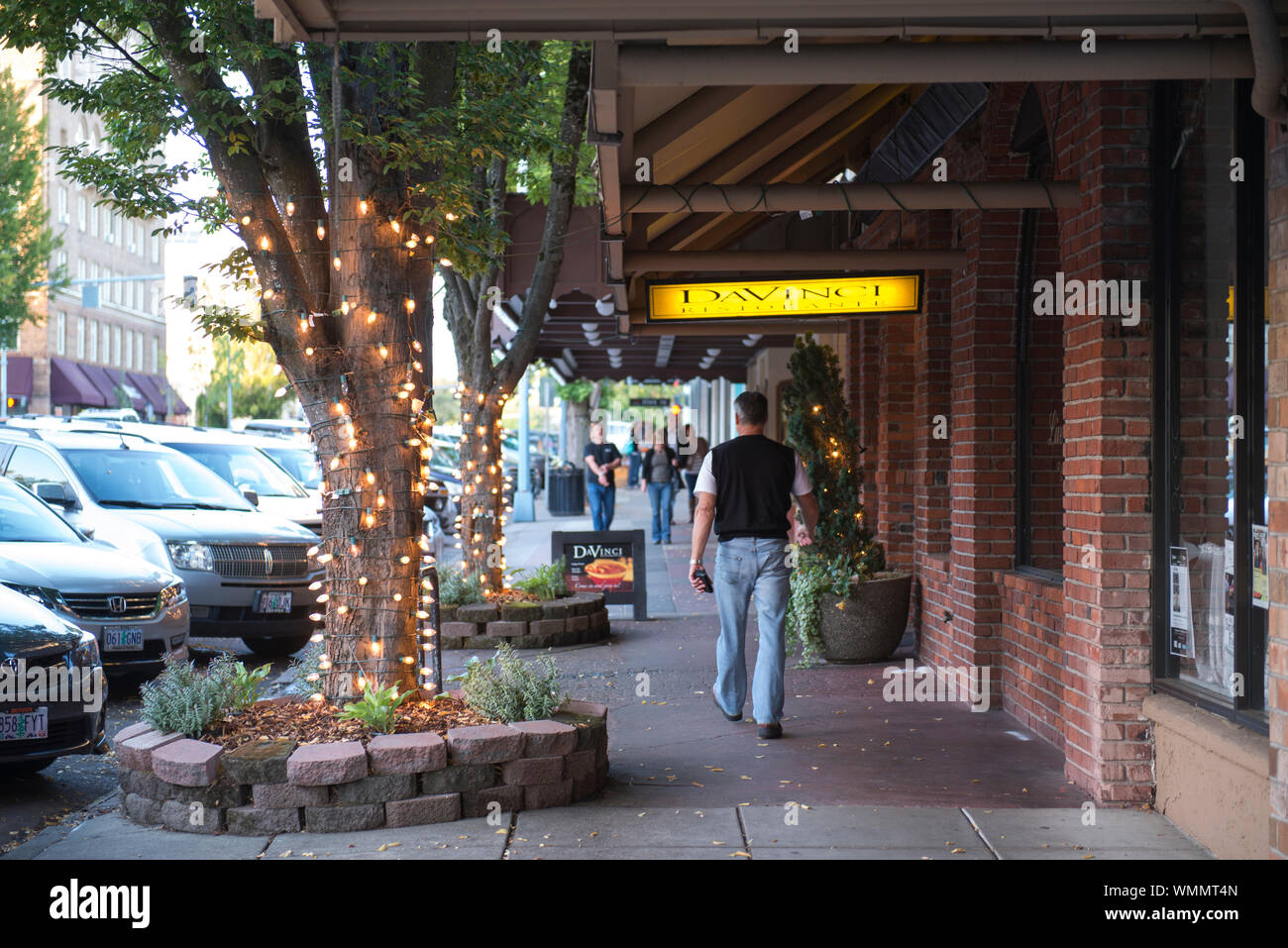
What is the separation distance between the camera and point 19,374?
146 feet

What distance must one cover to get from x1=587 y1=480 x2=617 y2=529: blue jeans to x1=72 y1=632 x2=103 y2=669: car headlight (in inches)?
519

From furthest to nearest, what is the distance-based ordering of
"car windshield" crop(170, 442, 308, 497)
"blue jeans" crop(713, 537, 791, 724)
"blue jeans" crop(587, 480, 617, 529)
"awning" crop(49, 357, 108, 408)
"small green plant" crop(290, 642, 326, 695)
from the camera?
"awning" crop(49, 357, 108, 408), "blue jeans" crop(587, 480, 617, 529), "car windshield" crop(170, 442, 308, 497), "blue jeans" crop(713, 537, 791, 724), "small green plant" crop(290, 642, 326, 695)

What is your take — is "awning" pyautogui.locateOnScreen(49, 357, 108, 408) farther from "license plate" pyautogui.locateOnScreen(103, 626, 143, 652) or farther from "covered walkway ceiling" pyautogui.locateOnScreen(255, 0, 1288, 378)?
"covered walkway ceiling" pyautogui.locateOnScreen(255, 0, 1288, 378)

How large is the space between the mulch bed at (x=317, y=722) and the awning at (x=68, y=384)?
45.3 meters

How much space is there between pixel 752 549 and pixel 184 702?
10.6 ft

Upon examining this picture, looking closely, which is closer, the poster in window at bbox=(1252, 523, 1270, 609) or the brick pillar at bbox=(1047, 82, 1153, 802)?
the poster in window at bbox=(1252, 523, 1270, 609)

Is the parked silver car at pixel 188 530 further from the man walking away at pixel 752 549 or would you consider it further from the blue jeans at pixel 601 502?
the blue jeans at pixel 601 502

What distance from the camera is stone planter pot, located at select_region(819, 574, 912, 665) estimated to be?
10086 mm

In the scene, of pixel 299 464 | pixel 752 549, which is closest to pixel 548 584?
pixel 752 549

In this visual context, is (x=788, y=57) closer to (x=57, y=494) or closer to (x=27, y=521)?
(x=27, y=521)

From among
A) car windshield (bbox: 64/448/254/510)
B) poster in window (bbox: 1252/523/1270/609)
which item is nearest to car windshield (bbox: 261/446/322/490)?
car windshield (bbox: 64/448/254/510)

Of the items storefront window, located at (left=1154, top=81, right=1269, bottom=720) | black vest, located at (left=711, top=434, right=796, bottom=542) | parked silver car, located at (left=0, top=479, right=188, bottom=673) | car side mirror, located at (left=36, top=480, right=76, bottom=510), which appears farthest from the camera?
car side mirror, located at (left=36, top=480, right=76, bottom=510)

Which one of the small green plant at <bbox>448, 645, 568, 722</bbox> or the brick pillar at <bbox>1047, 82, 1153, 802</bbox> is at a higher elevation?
the brick pillar at <bbox>1047, 82, 1153, 802</bbox>

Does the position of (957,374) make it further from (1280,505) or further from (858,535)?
(1280,505)
